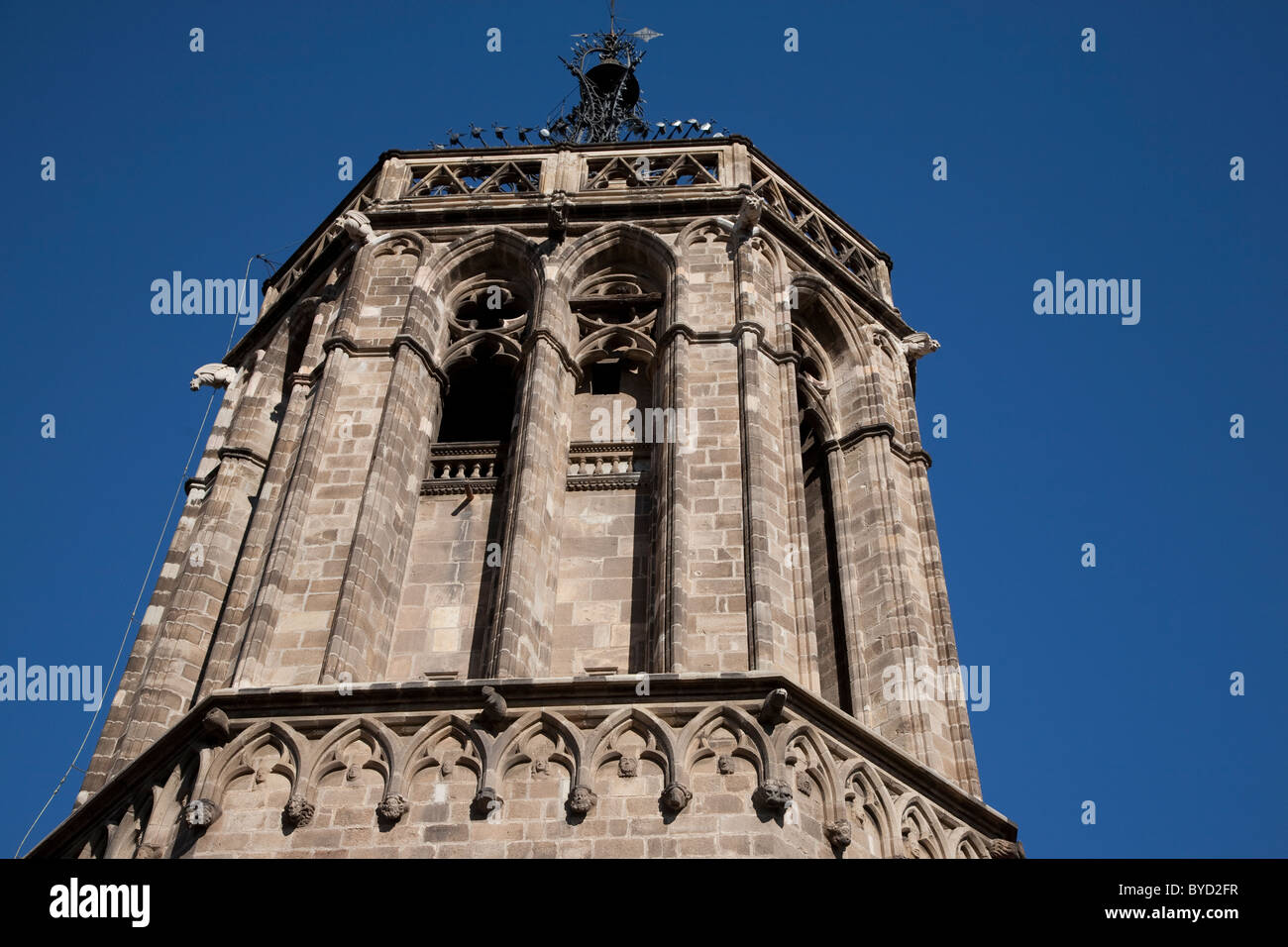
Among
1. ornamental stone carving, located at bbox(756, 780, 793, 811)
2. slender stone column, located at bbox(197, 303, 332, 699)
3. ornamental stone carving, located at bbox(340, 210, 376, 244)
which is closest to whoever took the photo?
ornamental stone carving, located at bbox(756, 780, 793, 811)

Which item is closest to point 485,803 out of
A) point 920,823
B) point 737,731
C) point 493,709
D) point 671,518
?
point 493,709

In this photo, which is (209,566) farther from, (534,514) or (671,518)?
(671,518)

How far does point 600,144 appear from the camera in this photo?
2692cm

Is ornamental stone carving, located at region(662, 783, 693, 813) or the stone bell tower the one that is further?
the stone bell tower

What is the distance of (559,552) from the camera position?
20.1m

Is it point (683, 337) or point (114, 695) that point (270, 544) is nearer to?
point (114, 695)

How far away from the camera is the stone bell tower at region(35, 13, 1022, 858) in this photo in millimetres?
16281

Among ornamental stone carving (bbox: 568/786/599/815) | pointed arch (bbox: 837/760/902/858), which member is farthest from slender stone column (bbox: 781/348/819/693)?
ornamental stone carving (bbox: 568/786/599/815)

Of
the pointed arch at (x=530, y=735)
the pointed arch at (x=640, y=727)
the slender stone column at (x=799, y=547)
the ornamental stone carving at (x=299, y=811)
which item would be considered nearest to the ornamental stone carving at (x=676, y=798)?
the pointed arch at (x=640, y=727)

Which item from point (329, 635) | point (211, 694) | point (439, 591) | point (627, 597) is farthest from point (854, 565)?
point (211, 694)

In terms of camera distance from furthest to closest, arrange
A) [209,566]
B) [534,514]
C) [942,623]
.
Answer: [209,566] → [942,623] → [534,514]

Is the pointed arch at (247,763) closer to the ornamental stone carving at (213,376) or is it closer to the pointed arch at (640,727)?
the pointed arch at (640,727)

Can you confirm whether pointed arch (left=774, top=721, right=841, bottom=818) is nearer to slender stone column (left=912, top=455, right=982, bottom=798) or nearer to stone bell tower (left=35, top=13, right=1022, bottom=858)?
stone bell tower (left=35, top=13, right=1022, bottom=858)

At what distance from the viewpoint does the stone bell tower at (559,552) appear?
16281 mm
